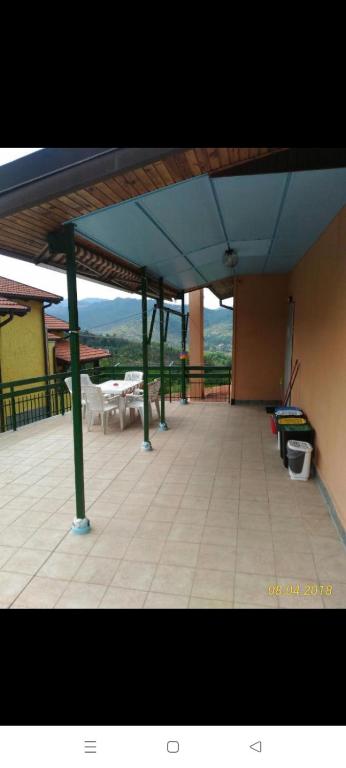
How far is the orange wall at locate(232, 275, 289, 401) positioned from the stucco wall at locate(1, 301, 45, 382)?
5.78 metres

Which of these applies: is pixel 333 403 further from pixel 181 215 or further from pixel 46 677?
pixel 46 677

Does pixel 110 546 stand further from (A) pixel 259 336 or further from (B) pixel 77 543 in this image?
(A) pixel 259 336

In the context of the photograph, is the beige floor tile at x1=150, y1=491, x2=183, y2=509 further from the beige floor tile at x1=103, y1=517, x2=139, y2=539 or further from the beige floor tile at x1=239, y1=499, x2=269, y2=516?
the beige floor tile at x1=239, y1=499, x2=269, y2=516

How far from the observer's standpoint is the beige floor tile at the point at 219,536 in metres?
2.92

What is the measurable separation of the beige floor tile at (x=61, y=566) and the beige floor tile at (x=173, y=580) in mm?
587

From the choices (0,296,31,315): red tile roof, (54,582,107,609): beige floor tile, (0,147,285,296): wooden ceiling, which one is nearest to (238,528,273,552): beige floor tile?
(54,582,107,609): beige floor tile

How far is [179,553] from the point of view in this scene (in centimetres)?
276

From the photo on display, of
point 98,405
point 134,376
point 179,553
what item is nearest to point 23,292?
point 134,376

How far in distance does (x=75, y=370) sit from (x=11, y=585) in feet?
5.05


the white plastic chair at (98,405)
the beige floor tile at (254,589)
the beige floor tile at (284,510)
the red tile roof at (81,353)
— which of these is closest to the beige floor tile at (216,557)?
the beige floor tile at (254,589)

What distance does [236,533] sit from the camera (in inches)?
120

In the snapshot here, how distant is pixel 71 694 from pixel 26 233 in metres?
2.76

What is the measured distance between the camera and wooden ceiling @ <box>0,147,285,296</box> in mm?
Result: 2252
